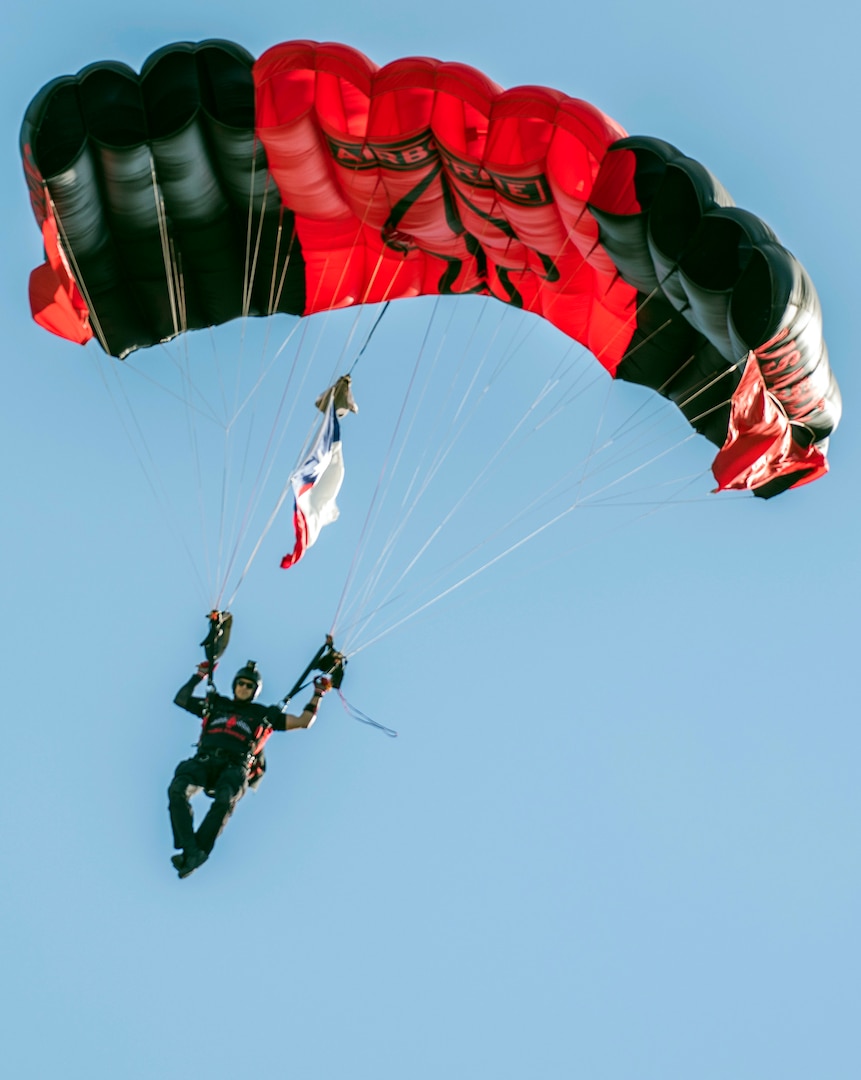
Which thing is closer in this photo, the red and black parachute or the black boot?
the black boot

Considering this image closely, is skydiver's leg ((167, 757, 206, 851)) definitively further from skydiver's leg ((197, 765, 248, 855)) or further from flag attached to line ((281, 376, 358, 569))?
flag attached to line ((281, 376, 358, 569))

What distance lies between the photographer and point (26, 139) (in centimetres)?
1032

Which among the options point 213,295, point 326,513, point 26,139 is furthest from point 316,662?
point 26,139

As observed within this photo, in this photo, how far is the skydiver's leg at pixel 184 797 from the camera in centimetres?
970

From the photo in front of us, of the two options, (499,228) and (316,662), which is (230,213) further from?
(316,662)

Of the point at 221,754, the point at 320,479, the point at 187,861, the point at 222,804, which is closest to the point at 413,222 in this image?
the point at 320,479

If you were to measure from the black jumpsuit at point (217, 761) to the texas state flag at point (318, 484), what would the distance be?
1.12 metres

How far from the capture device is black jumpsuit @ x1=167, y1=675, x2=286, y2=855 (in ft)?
32.0

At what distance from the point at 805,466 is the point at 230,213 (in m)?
4.26

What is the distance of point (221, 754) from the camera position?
A: 10047 mm

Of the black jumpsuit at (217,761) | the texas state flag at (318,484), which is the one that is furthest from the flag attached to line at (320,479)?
the black jumpsuit at (217,761)

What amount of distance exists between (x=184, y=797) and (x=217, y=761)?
0.32 meters

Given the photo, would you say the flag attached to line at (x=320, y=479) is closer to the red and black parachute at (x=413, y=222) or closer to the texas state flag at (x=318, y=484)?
the texas state flag at (x=318, y=484)

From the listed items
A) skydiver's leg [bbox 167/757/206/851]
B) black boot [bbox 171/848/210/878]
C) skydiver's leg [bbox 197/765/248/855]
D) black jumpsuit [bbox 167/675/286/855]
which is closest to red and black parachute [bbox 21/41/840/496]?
black jumpsuit [bbox 167/675/286/855]
